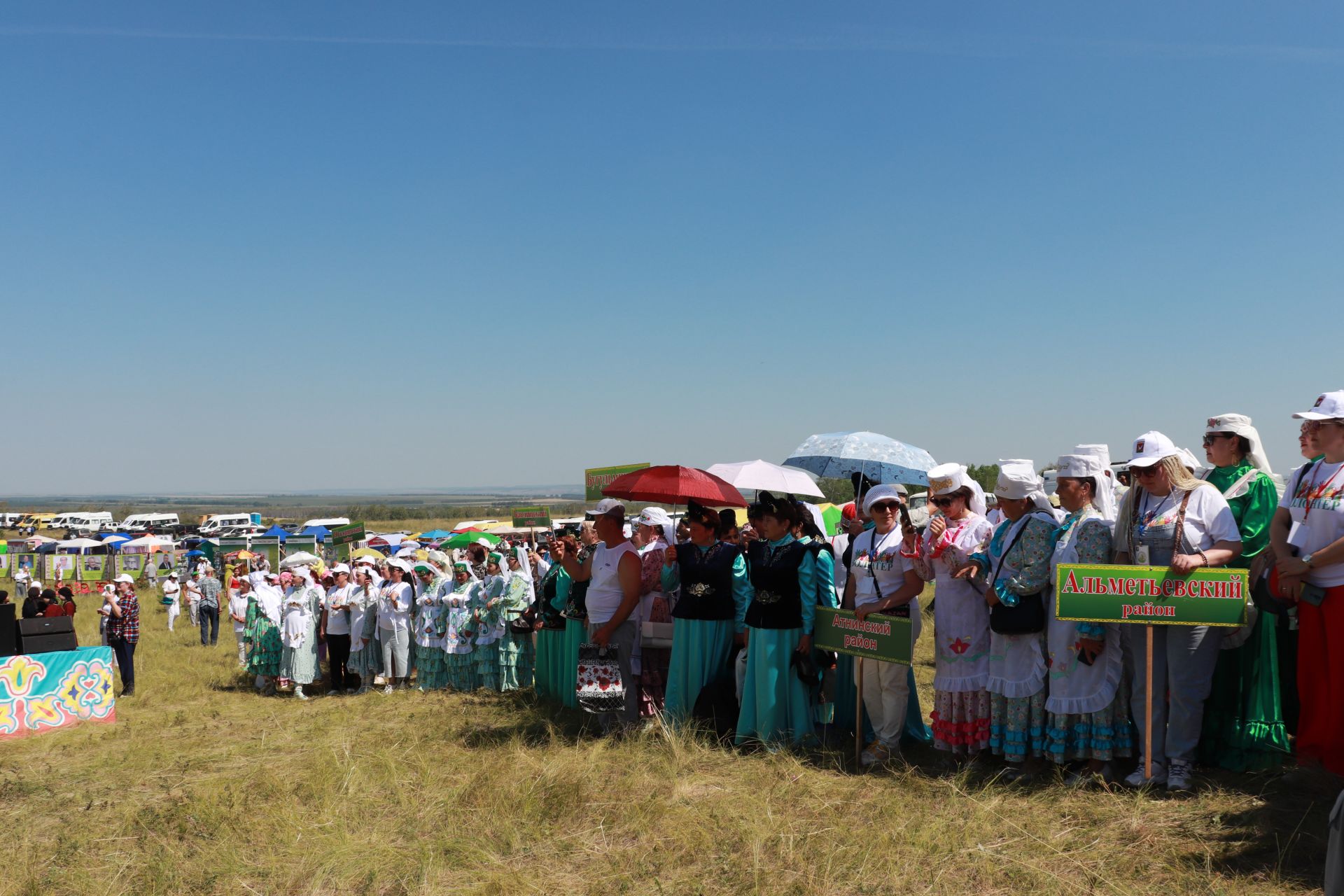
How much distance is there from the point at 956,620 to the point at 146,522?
7575cm

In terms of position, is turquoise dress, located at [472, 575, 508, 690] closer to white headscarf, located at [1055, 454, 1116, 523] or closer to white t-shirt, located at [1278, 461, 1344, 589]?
white headscarf, located at [1055, 454, 1116, 523]

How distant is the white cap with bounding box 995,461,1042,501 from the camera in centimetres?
512

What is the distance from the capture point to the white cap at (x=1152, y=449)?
15.5 ft

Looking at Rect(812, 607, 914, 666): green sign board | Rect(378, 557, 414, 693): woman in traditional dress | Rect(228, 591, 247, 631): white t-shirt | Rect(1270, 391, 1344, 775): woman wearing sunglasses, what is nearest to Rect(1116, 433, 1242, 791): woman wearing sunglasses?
Rect(1270, 391, 1344, 775): woman wearing sunglasses

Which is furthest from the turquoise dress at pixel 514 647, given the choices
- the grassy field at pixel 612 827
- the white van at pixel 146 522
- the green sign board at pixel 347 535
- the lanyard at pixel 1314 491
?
the white van at pixel 146 522

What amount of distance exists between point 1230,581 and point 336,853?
4580mm

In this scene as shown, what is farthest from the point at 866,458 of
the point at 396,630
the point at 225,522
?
the point at 225,522

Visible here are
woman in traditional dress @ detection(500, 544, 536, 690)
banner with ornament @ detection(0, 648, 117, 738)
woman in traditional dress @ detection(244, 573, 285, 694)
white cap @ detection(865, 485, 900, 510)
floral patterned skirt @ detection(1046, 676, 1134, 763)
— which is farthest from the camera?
woman in traditional dress @ detection(244, 573, 285, 694)

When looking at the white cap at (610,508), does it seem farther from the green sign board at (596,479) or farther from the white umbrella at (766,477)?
the green sign board at (596,479)

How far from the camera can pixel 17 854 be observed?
500cm

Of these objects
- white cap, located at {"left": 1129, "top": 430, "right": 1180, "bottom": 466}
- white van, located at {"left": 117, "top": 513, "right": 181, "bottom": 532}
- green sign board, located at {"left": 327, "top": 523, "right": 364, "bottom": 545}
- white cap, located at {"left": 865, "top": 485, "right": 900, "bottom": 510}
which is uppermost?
white cap, located at {"left": 1129, "top": 430, "right": 1180, "bottom": 466}

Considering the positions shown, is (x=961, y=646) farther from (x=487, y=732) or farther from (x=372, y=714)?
(x=372, y=714)

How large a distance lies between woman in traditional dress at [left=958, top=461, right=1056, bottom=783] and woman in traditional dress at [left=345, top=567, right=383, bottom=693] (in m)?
7.99

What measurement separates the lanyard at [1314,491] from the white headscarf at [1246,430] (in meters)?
0.44
